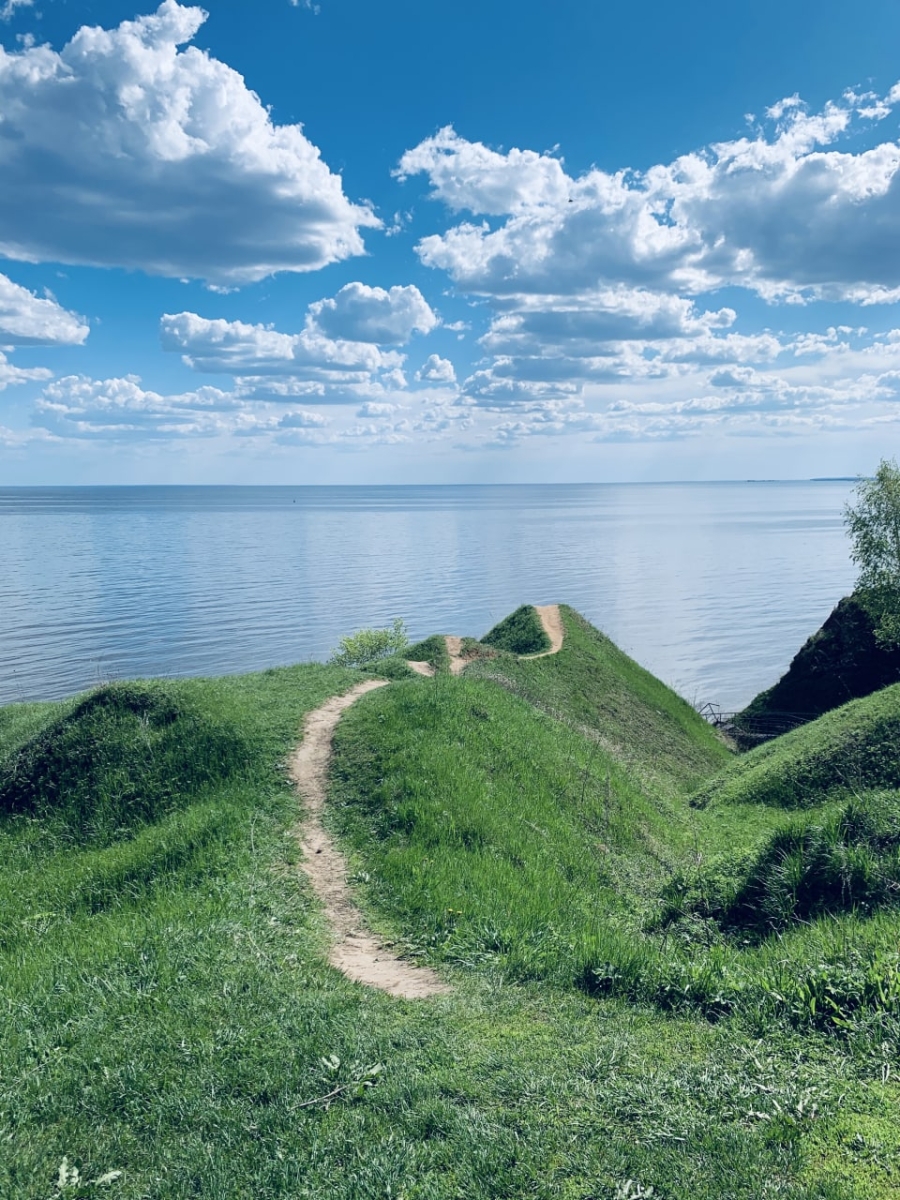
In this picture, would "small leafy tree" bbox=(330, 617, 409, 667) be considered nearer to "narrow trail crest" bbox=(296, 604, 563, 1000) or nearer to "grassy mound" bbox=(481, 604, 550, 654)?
"grassy mound" bbox=(481, 604, 550, 654)

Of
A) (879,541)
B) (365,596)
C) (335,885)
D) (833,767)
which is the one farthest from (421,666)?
(365,596)

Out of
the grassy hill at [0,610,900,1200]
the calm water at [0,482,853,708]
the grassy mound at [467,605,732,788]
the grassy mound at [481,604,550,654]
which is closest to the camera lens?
the grassy hill at [0,610,900,1200]

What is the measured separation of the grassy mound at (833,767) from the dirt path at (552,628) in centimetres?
1378

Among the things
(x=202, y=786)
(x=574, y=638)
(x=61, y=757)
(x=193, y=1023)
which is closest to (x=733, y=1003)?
(x=193, y=1023)

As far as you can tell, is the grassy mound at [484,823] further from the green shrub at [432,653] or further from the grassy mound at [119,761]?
the green shrub at [432,653]

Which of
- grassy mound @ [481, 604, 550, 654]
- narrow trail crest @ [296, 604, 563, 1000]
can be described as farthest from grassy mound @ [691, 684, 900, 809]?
grassy mound @ [481, 604, 550, 654]

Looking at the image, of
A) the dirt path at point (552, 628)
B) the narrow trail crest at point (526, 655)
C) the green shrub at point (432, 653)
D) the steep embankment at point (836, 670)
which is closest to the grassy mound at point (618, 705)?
the dirt path at point (552, 628)

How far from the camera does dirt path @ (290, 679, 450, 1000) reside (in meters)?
10.6

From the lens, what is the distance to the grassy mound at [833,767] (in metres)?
21.9

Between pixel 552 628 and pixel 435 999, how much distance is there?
114ft

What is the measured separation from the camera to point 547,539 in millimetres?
157000

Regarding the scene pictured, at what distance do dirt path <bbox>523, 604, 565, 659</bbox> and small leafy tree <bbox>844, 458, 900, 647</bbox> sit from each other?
1770cm

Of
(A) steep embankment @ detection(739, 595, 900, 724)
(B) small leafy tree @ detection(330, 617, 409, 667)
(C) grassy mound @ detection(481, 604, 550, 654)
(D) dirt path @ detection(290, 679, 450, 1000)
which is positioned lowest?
(A) steep embankment @ detection(739, 595, 900, 724)

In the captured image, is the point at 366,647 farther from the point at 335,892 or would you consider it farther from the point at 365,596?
the point at 365,596
